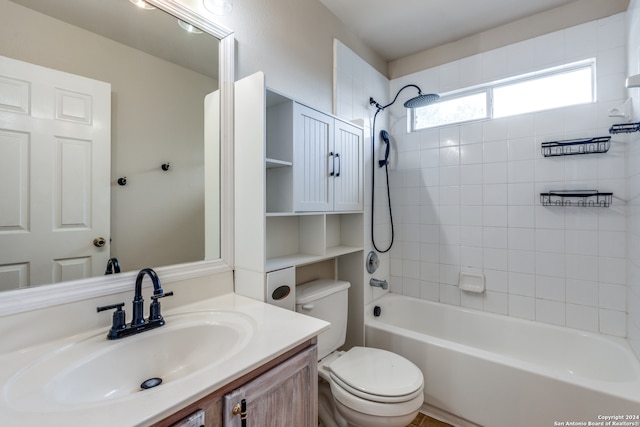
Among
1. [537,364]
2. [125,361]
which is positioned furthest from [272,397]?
[537,364]

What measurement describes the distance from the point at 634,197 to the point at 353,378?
1809 millimetres

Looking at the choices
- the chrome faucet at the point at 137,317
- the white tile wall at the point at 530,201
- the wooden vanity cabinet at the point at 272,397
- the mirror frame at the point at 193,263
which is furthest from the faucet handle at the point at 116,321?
the white tile wall at the point at 530,201

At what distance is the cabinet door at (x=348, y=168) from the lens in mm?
1695

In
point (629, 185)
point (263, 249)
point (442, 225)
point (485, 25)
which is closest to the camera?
point (263, 249)

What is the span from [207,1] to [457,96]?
76.9 inches

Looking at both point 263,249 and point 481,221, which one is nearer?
point 263,249

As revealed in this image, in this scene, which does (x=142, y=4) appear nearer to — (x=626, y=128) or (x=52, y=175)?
(x=52, y=175)

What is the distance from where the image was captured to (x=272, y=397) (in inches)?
34.0

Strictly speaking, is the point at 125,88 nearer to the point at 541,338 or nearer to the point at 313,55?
the point at 313,55

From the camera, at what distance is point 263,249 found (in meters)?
1.26

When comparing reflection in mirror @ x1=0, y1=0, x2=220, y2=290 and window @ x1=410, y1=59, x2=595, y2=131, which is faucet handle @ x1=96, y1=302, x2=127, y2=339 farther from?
window @ x1=410, y1=59, x2=595, y2=131

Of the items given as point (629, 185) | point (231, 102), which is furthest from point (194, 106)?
point (629, 185)

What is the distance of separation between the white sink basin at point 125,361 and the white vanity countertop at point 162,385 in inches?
0.5

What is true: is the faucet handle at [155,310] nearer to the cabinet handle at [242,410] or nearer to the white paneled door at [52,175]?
the white paneled door at [52,175]
